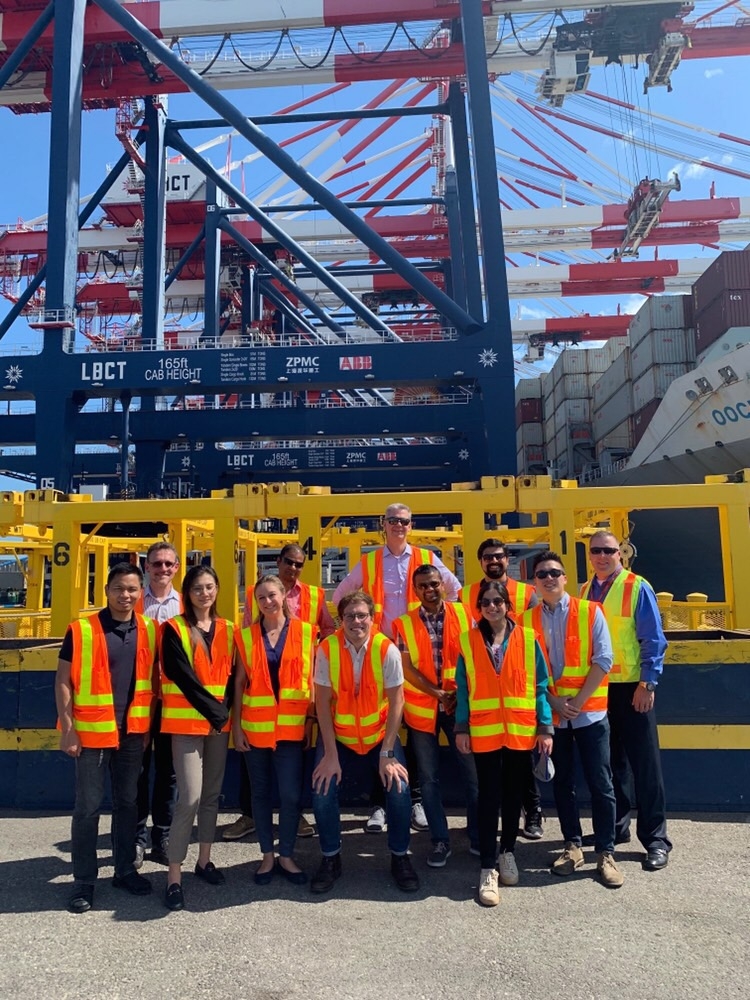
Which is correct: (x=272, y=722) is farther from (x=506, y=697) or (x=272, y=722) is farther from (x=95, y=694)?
(x=506, y=697)

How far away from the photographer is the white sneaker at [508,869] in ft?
12.4

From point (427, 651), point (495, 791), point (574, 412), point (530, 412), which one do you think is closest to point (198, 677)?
point (427, 651)

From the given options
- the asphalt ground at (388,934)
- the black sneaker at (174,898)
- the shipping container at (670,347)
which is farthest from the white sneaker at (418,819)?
the shipping container at (670,347)

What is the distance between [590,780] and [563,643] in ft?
2.31

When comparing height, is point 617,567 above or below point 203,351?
below

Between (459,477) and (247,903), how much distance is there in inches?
796

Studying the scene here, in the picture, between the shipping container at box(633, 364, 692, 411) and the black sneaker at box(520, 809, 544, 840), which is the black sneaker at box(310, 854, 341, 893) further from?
the shipping container at box(633, 364, 692, 411)

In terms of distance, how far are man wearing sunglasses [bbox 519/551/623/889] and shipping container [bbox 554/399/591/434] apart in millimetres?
26928

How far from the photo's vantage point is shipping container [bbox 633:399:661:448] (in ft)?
71.5

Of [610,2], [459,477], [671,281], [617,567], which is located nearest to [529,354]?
[671,281]

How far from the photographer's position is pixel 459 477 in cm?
2345

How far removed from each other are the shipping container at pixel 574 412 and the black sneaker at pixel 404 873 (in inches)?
1087

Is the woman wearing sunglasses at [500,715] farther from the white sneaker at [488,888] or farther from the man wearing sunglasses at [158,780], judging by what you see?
the man wearing sunglasses at [158,780]

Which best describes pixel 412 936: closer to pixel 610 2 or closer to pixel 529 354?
pixel 610 2
